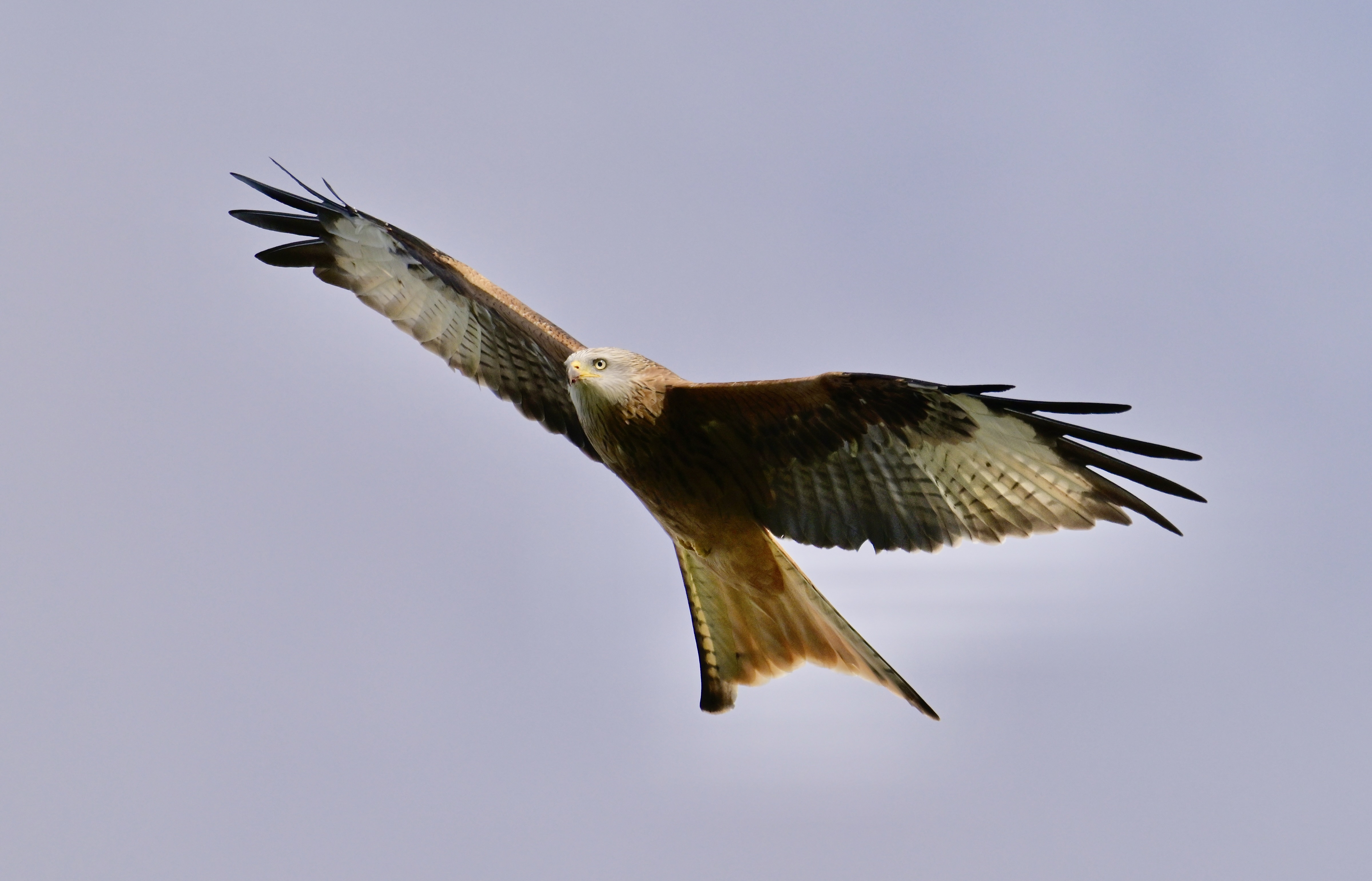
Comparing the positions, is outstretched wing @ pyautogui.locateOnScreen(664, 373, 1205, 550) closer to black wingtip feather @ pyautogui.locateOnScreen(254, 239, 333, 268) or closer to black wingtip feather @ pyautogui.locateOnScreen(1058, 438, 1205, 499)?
black wingtip feather @ pyautogui.locateOnScreen(1058, 438, 1205, 499)

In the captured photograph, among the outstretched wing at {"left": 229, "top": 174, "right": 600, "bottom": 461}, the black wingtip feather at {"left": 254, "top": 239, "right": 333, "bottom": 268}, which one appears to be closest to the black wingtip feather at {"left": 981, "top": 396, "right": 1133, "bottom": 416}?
the outstretched wing at {"left": 229, "top": 174, "right": 600, "bottom": 461}

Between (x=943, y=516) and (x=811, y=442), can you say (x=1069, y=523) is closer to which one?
(x=943, y=516)

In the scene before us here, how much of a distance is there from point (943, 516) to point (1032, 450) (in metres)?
0.54

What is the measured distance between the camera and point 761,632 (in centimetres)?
716

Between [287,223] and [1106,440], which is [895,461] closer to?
[1106,440]

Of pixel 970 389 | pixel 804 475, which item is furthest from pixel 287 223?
pixel 970 389

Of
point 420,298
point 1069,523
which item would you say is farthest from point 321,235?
point 1069,523

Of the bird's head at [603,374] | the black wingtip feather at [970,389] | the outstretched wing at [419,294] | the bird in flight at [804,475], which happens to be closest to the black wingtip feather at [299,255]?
the outstretched wing at [419,294]

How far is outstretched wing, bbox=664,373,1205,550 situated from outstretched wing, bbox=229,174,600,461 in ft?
5.29

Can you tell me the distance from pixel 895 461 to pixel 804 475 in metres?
0.47

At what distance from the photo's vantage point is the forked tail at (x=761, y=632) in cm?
684

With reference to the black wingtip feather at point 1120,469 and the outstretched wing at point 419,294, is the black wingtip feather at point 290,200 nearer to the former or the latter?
the outstretched wing at point 419,294

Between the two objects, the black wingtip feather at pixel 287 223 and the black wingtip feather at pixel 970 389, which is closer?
the black wingtip feather at pixel 970 389

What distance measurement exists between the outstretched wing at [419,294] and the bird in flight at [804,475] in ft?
1.15
